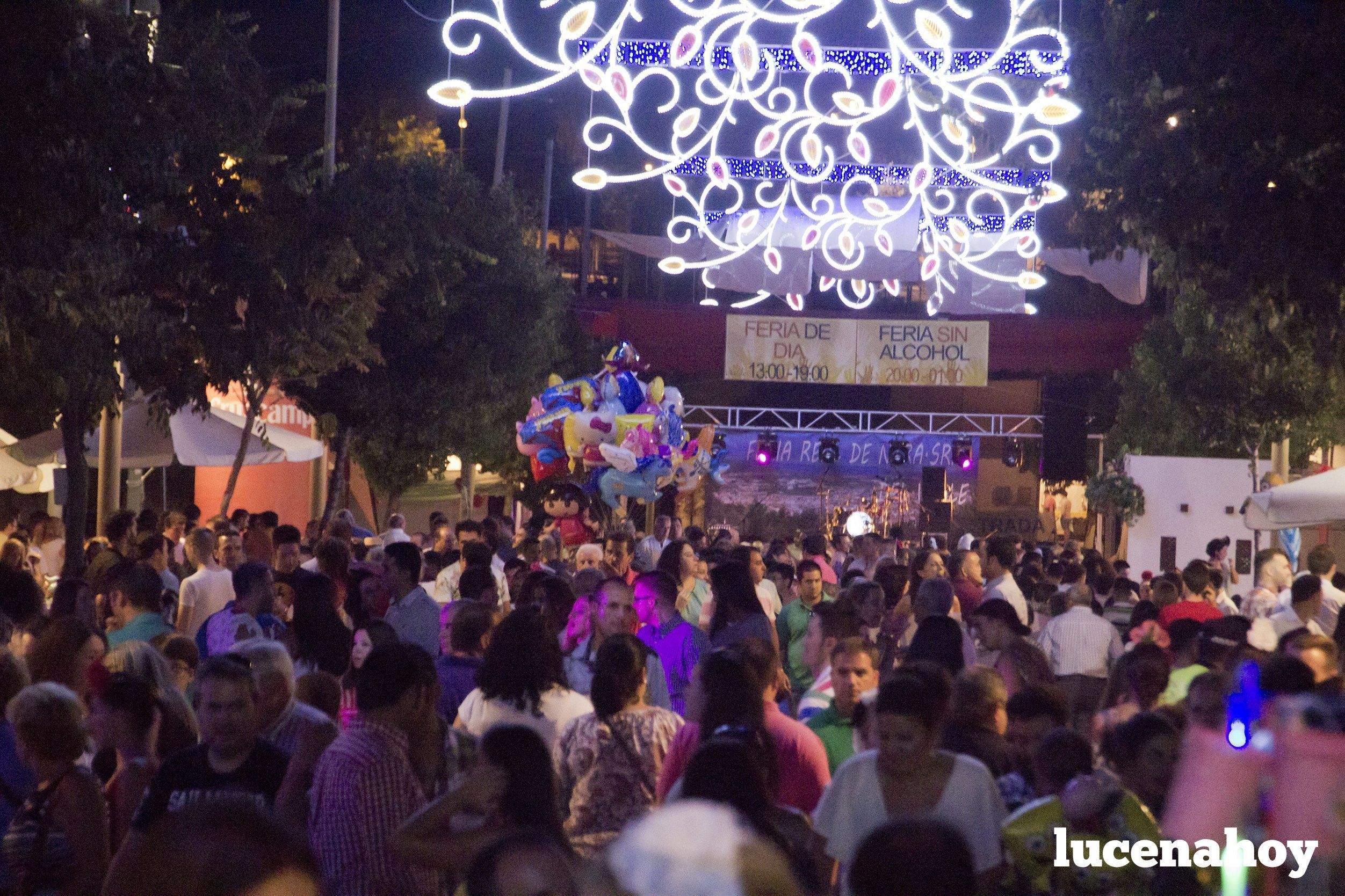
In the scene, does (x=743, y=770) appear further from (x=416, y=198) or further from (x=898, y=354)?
(x=898, y=354)

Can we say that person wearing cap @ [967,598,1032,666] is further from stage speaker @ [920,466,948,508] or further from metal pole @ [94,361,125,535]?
stage speaker @ [920,466,948,508]

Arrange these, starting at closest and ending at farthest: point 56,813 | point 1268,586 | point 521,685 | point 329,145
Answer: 1. point 56,813
2. point 521,685
3. point 1268,586
4. point 329,145

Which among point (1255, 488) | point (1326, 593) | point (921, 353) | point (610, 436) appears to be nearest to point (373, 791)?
point (1326, 593)

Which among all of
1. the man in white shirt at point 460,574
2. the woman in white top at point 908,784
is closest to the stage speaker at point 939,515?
the man in white shirt at point 460,574

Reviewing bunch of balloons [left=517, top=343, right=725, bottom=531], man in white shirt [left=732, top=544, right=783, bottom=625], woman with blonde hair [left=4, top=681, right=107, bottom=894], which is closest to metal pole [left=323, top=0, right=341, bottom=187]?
bunch of balloons [left=517, top=343, right=725, bottom=531]

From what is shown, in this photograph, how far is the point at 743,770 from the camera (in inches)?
159

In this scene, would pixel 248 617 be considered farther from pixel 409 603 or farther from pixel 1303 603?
pixel 1303 603

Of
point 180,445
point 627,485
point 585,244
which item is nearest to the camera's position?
point 180,445

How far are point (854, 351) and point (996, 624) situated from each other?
23366 millimetres

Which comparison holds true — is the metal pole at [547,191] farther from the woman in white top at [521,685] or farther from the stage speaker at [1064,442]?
the woman in white top at [521,685]

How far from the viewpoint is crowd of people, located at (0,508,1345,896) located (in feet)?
9.16

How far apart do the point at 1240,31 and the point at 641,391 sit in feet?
52.1

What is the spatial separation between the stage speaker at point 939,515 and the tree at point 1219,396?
248 inches

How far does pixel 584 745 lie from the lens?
5.26m
